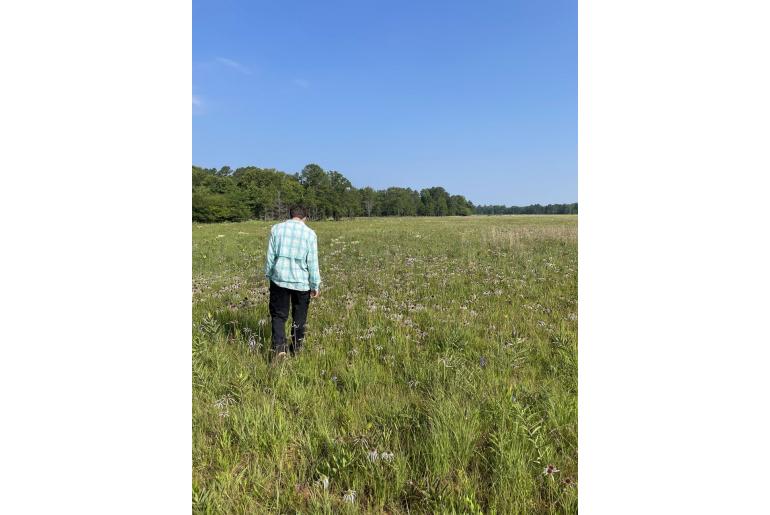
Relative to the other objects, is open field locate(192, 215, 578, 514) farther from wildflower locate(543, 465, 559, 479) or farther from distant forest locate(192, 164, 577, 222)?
distant forest locate(192, 164, 577, 222)

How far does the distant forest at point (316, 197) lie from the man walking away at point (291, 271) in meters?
0.34

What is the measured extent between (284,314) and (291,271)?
535 mm

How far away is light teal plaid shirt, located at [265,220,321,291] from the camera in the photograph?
396 cm

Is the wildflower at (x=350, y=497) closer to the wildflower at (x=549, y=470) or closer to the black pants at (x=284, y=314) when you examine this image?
the wildflower at (x=549, y=470)

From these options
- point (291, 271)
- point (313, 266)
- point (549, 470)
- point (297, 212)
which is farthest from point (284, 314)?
point (549, 470)

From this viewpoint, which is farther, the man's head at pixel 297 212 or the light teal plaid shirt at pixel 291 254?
the man's head at pixel 297 212

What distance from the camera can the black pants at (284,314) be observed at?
13.4 ft

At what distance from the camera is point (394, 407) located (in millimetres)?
2730

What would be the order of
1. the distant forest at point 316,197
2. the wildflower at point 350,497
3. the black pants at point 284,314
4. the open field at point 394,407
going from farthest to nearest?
the distant forest at point 316,197
the black pants at point 284,314
the open field at point 394,407
the wildflower at point 350,497

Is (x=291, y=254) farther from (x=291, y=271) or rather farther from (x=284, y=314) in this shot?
(x=284, y=314)

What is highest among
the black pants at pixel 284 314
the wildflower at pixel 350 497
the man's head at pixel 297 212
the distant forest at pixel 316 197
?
the distant forest at pixel 316 197

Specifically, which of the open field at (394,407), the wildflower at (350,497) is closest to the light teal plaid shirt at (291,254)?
the open field at (394,407)

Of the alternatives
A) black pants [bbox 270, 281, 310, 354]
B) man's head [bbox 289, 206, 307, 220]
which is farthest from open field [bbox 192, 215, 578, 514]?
man's head [bbox 289, 206, 307, 220]
